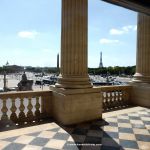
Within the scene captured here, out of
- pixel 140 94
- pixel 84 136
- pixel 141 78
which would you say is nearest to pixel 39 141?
pixel 84 136

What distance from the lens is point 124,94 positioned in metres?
10.9

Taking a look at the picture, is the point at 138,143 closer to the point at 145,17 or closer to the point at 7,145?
the point at 7,145

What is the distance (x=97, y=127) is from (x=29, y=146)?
2508mm

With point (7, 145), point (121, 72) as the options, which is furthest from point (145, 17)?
point (121, 72)

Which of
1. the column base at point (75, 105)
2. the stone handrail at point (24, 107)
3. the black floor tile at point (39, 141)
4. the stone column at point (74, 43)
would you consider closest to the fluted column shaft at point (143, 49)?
the column base at point (75, 105)

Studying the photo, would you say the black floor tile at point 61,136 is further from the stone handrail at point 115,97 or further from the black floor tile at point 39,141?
the stone handrail at point 115,97

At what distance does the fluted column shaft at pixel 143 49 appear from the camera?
1059cm

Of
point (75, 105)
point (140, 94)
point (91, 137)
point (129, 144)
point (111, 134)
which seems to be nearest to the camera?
point (129, 144)

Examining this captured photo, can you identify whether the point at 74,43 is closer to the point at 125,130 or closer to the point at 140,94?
the point at 125,130

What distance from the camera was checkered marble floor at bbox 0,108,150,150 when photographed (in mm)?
5438

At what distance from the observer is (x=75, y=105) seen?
7371 millimetres

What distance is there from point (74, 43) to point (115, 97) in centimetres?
404

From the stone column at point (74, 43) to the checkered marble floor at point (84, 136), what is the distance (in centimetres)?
155

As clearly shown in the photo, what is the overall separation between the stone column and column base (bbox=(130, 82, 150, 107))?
3941mm
